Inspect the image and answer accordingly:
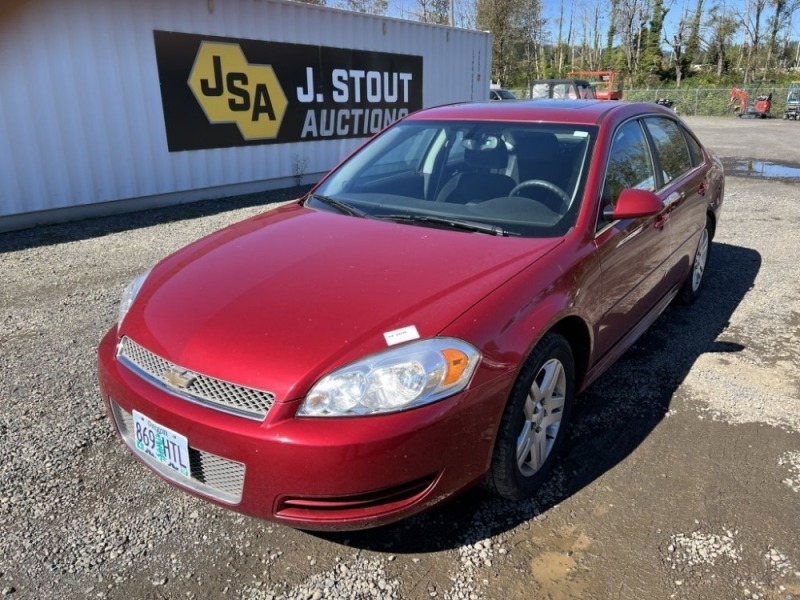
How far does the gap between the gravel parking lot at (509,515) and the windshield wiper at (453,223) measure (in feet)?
3.84

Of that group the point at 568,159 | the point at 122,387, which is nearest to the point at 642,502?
the point at 568,159

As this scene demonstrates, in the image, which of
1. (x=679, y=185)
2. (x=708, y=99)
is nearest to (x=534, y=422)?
(x=679, y=185)

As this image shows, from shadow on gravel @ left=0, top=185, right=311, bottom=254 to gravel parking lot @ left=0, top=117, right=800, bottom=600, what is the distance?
340cm

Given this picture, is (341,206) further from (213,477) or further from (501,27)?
(501,27)

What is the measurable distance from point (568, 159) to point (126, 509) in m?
2.69

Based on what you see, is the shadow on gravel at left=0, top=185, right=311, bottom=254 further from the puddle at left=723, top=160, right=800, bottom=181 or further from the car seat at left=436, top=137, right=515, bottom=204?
the puddle at left=723, top=160, right=800, bottom=181

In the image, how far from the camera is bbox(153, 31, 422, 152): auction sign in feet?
29.8

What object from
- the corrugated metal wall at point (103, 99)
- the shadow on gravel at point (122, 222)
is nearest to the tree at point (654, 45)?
the corrugated metal wall at point (103, 99)

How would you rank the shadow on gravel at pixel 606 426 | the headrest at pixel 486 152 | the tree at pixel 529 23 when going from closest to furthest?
the shadow on gravel at pixel 606 426 < the headrest at pixel 486 152 < the tree at pixel 529 23

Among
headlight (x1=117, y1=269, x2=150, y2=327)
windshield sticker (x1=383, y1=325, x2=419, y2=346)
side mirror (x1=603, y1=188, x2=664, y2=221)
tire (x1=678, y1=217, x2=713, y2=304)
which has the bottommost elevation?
tire (x1=678, y1=217, x2=713, y2=304)

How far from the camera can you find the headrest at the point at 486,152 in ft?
11.0

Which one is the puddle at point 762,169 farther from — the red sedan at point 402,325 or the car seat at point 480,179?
the car seat at point 480,179

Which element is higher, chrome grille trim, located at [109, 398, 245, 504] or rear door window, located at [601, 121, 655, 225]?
rear door window, located at [601, 121, 655, 225]

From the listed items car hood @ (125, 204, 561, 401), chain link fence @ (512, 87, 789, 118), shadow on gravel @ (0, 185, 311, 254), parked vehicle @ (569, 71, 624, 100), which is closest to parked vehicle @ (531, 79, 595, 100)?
parked vehicle @ (569, 71, 624, 100)
